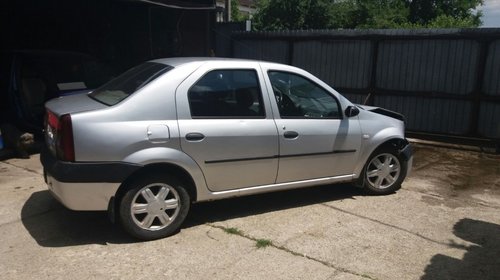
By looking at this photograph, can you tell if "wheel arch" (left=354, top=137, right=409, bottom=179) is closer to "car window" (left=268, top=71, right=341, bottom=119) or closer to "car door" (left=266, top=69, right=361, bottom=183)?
"car door" (left=266, top=69, right=361, bottom=183)

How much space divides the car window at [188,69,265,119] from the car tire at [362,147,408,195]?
5.44ft

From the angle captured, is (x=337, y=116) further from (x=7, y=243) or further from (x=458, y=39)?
(x=458, y=39)

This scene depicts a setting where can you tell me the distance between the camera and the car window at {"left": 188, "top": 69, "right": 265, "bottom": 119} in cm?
441

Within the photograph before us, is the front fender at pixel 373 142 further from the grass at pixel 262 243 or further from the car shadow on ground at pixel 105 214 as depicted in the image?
the grass at pixel 262 243

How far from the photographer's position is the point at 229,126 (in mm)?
4488

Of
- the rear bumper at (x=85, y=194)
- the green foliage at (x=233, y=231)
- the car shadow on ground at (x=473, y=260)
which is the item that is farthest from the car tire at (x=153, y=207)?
the car shadow on ground at (x=473, y=260)

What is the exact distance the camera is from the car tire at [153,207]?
Answer: 13.5 ft

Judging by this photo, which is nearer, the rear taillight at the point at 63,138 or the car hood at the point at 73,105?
the rear taillight at the point at 63,138

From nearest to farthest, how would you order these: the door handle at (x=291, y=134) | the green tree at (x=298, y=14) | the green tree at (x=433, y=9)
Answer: the door handle at (x=291, y=134), the green tree at (x=298, y=14), the green tree at (x=433, y=9)

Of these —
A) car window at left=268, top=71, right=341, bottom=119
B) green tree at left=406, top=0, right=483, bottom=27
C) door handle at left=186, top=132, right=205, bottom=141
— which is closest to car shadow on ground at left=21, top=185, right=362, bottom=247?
door handle at left=186, top=132, right=205, bottom=141

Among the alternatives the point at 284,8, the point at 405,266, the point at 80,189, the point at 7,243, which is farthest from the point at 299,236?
the point at 284,8

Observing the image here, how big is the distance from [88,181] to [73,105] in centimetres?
82

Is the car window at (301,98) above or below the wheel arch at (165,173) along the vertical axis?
above

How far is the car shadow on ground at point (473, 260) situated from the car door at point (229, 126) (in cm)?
173
